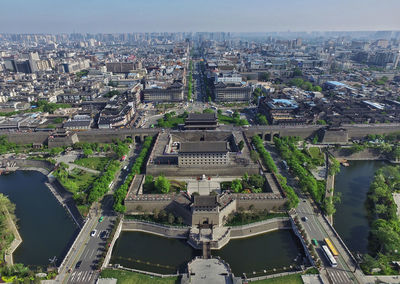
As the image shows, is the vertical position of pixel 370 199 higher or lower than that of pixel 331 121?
lower

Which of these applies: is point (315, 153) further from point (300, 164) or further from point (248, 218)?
point (248, 218)

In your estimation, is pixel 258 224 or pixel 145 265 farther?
pixel 258 224

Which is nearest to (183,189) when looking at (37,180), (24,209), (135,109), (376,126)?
(24,209)

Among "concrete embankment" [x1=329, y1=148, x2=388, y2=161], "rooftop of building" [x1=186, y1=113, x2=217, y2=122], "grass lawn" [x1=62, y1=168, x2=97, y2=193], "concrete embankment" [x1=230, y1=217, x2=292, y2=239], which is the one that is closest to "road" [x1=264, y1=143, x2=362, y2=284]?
"concrete embankment" [x1=230, y1=217, x2=292, y2=239]

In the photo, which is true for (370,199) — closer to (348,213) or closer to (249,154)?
(348,213)

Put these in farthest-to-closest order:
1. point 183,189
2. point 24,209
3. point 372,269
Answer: point 183,189 → point 24,209 → point 372,269

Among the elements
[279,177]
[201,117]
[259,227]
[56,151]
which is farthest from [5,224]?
[201,117]

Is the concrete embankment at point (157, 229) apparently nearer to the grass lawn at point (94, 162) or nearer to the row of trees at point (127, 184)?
the row of trees at point (127, 184)
